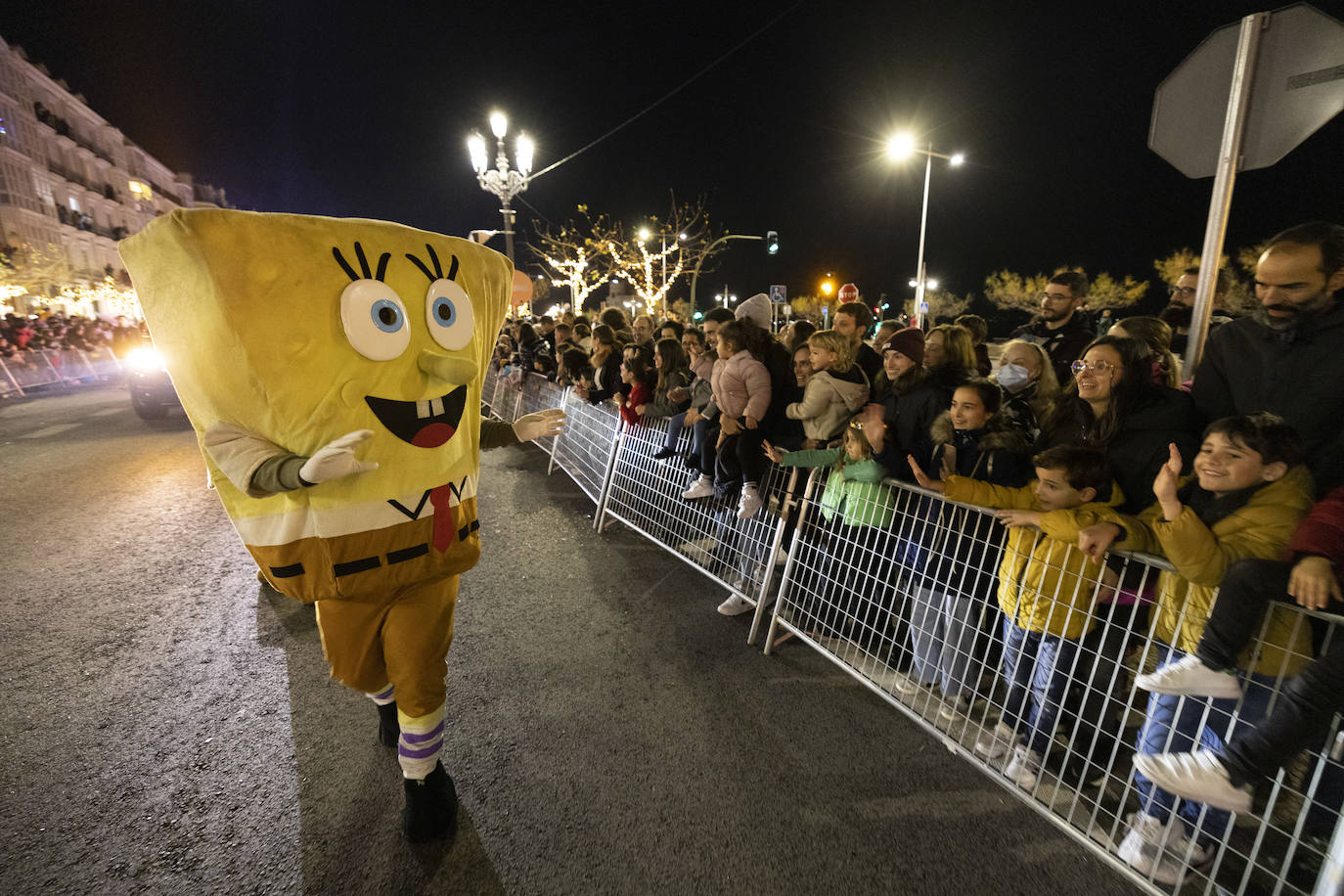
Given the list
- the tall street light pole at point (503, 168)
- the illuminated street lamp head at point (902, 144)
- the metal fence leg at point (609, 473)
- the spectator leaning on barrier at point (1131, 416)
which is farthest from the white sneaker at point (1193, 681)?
the illuminated street lamp head at point (902, 144)

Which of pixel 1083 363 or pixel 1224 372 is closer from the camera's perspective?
pixel 1224 372

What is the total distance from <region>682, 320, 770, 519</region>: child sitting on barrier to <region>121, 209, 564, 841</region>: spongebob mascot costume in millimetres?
2119

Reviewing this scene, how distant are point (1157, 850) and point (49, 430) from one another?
45.5 ft

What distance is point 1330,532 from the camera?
68.0 inches

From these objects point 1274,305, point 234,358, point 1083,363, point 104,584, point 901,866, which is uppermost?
point 1274,305

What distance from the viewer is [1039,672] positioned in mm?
2438

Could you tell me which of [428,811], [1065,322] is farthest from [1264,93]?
[428,811]

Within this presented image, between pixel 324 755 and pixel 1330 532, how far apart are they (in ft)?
12.6

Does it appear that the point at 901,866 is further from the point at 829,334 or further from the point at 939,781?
the point at 829,334

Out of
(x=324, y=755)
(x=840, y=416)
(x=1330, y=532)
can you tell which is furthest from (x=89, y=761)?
(x=1330, y=532)

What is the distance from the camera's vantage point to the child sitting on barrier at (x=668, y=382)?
523 cm

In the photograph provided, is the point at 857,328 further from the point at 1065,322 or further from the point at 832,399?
the point at 1065,322

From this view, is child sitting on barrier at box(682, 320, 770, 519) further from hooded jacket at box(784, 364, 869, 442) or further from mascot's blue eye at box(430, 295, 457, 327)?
mascot's blue eye at box(430, 295, 457, 327)

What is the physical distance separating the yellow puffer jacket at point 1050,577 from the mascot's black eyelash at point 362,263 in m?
2.63
